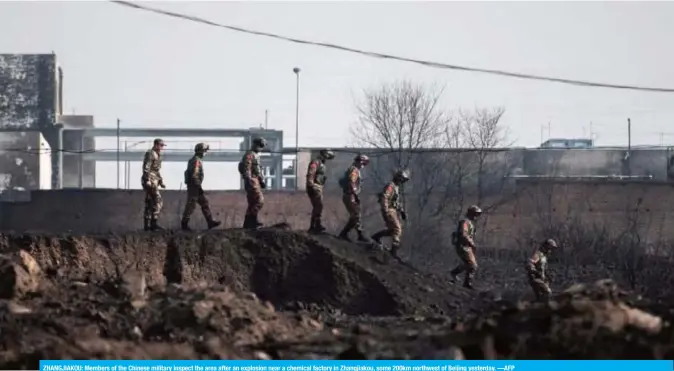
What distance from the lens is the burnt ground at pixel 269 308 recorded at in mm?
11680

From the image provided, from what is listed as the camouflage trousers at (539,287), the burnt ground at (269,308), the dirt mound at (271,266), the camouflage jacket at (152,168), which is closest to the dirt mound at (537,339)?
the burnt ground at (269,308)

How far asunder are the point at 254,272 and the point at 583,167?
3883cm

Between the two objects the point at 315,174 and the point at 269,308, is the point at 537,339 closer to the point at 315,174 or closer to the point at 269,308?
the point at 269,308

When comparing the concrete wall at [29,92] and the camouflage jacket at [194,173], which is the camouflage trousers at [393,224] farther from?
the concrete wall at [29,92]

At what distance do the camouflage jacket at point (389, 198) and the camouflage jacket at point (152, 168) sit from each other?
408cm

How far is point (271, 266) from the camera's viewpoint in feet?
70.6

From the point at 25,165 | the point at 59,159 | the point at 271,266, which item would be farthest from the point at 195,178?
the point at 59,159

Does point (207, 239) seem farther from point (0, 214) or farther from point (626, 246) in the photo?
point (0, 214)

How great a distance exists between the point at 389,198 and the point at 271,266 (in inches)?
102

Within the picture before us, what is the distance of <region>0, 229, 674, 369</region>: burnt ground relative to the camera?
11.7 m

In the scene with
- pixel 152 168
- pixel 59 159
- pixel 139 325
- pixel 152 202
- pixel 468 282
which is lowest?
pixel 468 282

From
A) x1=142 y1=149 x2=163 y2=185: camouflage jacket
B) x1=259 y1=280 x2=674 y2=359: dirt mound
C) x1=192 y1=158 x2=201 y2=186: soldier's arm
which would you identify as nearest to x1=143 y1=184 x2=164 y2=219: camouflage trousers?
x1=142 y1=149 x2=163 y2=185: camouflage jacket

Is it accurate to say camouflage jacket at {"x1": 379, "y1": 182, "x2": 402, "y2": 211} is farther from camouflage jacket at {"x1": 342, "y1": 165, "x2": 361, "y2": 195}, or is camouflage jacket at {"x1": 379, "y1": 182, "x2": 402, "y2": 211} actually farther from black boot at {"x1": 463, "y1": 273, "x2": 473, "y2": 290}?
black boot at {"x1": 463, "y1": 273, "x2": 473, "y2": 290}

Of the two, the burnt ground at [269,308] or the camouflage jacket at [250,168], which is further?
the camouflage jacket at [250,168]
